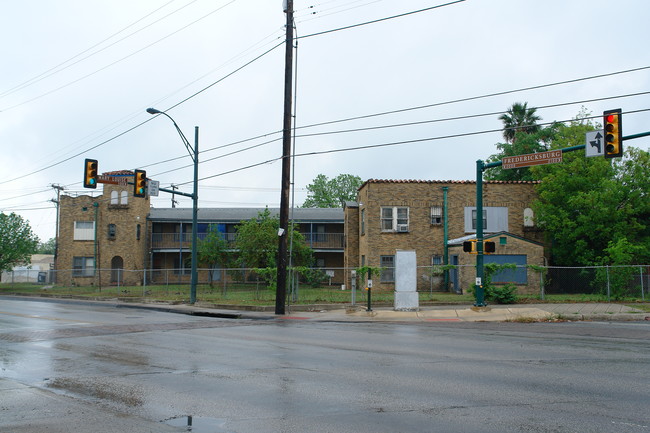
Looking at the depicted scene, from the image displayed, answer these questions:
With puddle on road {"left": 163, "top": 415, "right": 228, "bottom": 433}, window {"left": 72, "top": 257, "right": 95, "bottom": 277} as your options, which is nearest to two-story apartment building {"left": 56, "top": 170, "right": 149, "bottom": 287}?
window {"left": 72, "top": 257, "right": 95, "bottom": 277}

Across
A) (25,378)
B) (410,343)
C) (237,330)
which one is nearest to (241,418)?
(25,378)

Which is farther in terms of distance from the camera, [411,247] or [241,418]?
[411,247]

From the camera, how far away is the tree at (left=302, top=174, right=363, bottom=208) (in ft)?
250

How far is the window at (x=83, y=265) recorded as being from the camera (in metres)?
46.4

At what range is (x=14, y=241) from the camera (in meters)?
46.4

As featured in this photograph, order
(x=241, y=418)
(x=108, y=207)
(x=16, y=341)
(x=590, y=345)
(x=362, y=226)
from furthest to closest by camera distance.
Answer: (x=108, y=207)
(x=362, y=226)
(x=16, y=341)
(x=590, y=345)
(x=241, y=418)

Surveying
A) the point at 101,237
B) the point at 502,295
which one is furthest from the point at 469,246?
the point at 101,237

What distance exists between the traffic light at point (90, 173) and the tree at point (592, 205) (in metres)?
23.4

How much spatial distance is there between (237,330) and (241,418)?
1053 cm

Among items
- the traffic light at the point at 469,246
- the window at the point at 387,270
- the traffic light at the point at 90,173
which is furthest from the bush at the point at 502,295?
the traffic light at the point at 90,173

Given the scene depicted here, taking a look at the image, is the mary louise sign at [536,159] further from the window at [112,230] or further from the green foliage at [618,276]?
the window at [112,230]

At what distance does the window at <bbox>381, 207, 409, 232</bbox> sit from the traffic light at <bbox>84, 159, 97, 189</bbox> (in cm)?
1739

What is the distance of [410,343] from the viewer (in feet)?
43.8

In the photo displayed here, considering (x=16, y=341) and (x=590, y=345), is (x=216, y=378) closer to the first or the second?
(x=16, y=341)
